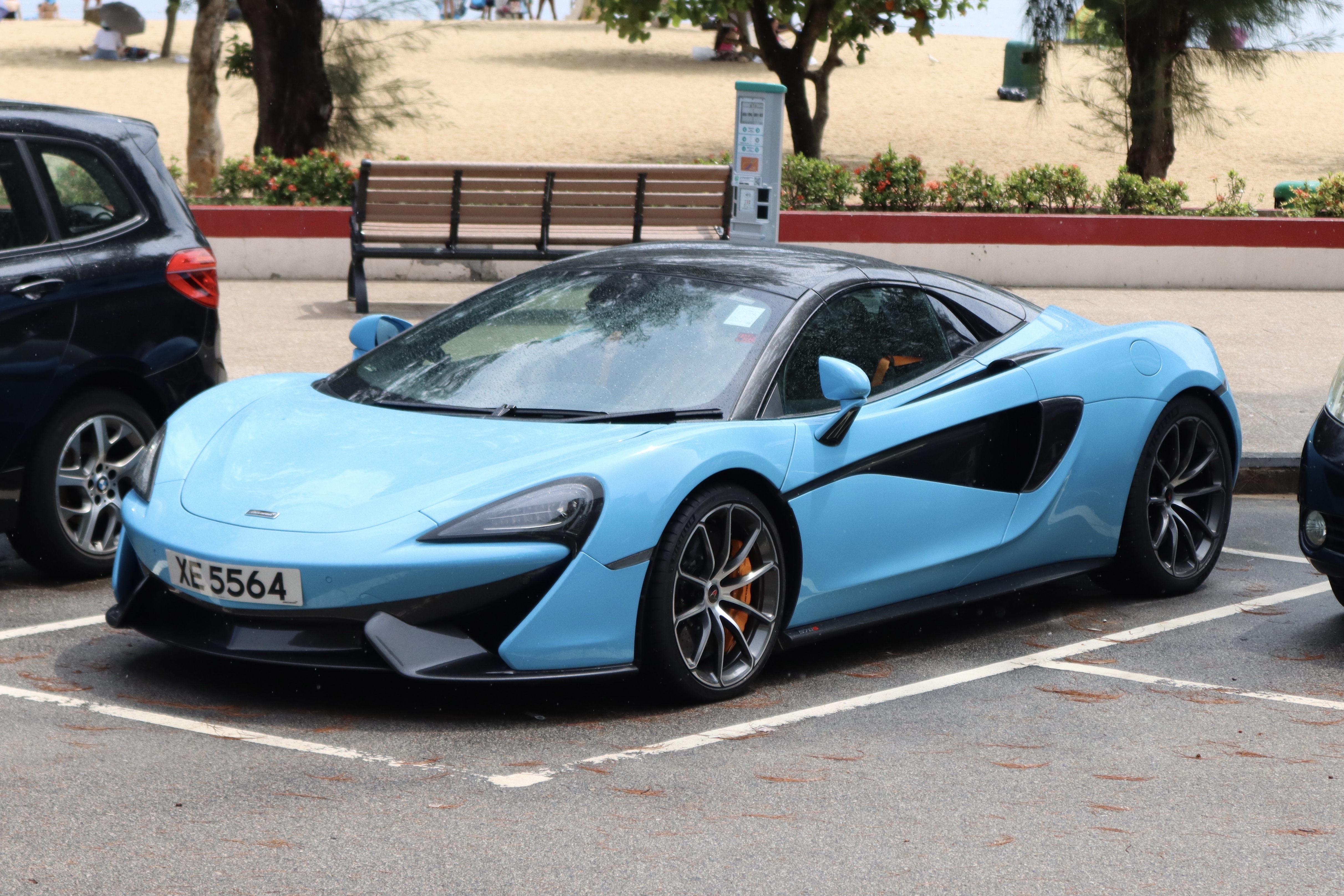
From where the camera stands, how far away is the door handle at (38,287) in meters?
6.10

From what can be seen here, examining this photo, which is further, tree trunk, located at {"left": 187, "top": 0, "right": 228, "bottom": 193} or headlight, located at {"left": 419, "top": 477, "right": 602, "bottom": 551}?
tree trunk, located at {"left": 187, "top": 0, "right": 228, "bottom": 193}

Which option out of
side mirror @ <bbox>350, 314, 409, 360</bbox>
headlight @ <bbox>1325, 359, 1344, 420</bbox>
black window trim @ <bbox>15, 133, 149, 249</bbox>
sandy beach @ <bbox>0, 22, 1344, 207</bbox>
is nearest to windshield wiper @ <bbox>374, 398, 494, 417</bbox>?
side mirror @ <bbox>350, 314, 409, 360</bbox>

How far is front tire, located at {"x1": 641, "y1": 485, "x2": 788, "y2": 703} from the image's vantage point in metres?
4.77

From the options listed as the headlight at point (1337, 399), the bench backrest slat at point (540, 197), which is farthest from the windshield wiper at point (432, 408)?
the bench backrest slat at point (540, 197)

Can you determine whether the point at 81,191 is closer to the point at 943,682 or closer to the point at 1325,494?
the point at 943,682

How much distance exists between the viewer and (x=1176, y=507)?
21.5 feet

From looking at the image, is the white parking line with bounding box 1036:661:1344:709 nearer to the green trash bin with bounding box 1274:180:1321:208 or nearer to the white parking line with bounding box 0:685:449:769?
the white parking line with bounding box 0:685:449:769

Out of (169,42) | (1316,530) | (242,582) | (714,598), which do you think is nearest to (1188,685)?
(1316,530)

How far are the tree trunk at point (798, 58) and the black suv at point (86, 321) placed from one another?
1768 centimetres

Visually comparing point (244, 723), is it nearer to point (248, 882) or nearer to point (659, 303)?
point (248, 882)

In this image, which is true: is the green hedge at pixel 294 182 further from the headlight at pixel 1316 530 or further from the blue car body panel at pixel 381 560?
the blue car body panel at pixel 381 560

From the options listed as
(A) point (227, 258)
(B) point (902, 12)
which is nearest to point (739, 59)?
(B) point (902, 12)

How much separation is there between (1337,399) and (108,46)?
4723cm

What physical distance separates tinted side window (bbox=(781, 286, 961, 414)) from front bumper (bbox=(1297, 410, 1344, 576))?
1.33 m
